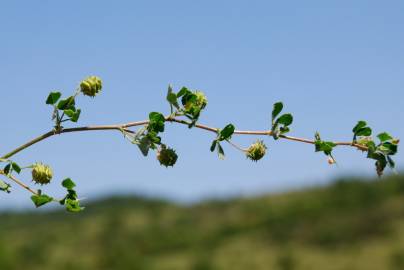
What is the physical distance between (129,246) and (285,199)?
51.3 feet

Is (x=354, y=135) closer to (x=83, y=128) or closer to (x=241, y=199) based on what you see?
(x=83, y=128)

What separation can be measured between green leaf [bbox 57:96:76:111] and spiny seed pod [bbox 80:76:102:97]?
0.20 ft

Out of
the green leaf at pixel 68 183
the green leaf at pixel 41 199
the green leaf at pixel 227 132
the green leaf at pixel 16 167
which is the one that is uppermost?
the green leaf at pixel 227 132

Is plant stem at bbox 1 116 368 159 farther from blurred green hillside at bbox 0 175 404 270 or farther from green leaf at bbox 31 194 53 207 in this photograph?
blurred green hillside at bbox 0 175 404 270

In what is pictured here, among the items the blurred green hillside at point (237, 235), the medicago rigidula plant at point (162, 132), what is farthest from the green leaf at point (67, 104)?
the blurred green hillside at point (237, 235)

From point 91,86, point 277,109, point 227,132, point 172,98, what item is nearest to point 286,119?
point 277,109

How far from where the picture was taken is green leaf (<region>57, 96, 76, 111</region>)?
1.72 m

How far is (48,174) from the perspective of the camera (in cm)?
169

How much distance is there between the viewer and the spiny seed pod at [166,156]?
→ 171 centimetres

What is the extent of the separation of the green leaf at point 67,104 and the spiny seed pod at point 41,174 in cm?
13

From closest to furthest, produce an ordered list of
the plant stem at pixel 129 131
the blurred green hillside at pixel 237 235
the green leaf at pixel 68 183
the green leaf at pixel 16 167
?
the plant stem at pixel 129 131 < the green leaf at pixel 16 167 < the green leaf at pixel 68 183 < the blurred green hillside at pixel 237 235

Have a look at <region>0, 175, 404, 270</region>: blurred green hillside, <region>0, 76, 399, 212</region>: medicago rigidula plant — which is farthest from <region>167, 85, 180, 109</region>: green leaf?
<region>0, 175, 404, 270</region>: blurred green hillside

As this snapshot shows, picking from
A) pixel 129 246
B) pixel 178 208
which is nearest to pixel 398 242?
pixel 129 246

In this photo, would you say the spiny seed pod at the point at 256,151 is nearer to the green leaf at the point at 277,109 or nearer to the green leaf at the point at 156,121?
the green leaf at the point at 277,109
